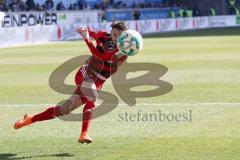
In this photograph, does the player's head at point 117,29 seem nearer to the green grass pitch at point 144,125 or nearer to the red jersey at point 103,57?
the red jersey at point 103,57

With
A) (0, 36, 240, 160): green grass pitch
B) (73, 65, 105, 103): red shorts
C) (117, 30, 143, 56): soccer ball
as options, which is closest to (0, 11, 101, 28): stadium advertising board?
(0, 36, 240, 160): green grass pitch

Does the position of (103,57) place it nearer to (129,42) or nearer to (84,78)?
(84,78)

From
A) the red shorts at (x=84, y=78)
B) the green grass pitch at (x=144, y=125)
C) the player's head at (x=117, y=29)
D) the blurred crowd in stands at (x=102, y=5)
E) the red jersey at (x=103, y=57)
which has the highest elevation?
the player's head at (x=117, y=29)

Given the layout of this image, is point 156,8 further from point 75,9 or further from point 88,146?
point 88,146

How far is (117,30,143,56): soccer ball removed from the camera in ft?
27.3

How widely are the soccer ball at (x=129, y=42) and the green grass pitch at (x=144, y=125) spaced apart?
1.36 metres

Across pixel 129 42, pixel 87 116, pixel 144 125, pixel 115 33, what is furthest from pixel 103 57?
pixel 144 125

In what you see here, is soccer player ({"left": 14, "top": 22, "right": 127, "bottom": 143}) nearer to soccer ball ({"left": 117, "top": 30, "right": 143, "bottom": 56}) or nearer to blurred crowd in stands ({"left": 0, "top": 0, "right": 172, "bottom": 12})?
soccer ball ({"left": 117, "top": 30, "right": 143, "bottom": 56})

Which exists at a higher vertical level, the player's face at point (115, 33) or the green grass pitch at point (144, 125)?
the player's face at point (115, 33)

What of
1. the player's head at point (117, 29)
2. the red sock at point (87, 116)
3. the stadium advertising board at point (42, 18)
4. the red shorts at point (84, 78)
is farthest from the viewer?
the stadium advertising board at point (42, 18)

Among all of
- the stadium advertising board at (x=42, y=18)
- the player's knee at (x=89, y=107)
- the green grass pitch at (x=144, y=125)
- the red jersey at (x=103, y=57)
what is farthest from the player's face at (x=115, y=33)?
the stadium advertising board at (x=42, y=18)

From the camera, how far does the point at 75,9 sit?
5056 cm

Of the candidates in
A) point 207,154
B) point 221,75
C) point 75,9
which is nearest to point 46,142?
point 207,154

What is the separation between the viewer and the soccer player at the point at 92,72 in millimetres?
8734
